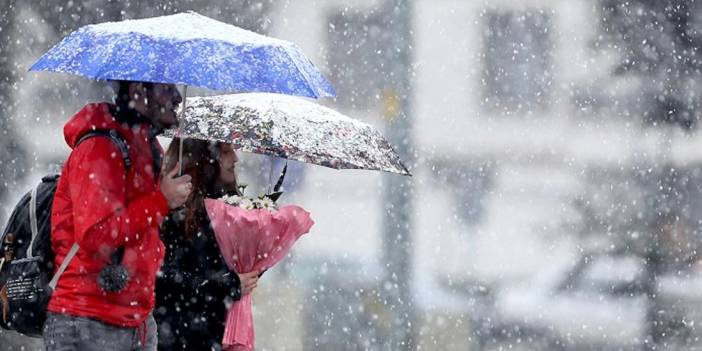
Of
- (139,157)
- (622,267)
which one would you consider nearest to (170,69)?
(139,157)

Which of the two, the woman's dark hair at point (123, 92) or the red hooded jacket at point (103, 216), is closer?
the red hooded jacket at point (103, 216)

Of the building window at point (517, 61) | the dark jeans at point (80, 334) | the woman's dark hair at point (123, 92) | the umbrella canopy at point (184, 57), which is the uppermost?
the building window at point (517, 61)

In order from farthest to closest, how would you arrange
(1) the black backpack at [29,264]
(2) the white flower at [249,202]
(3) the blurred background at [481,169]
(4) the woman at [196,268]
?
(3) the blurred background at [481,169]
(2) the white flower at [249,202]
(4) the woman at [196,268]
(1) the black backpack at [29,264]

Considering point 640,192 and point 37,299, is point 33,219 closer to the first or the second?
point 37,299

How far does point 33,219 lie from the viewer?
3588 millimetres

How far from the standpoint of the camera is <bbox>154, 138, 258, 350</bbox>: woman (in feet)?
14.6

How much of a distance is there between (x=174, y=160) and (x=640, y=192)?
28.0 ft

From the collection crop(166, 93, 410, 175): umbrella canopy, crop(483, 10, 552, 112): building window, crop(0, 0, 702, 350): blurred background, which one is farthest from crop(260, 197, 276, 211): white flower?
crop(483, 10, 552, 112): building window

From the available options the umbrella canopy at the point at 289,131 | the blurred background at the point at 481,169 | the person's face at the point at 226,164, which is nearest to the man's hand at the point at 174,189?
the umbrella canopy at the point at 289,131

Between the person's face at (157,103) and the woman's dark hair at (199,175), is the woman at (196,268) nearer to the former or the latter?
the woman's dark hair at (199,175)

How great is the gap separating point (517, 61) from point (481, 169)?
4.18 ft

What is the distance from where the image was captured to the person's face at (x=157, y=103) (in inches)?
142

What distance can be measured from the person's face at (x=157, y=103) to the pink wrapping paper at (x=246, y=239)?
0.86m

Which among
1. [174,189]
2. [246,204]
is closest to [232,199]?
[246,204]
